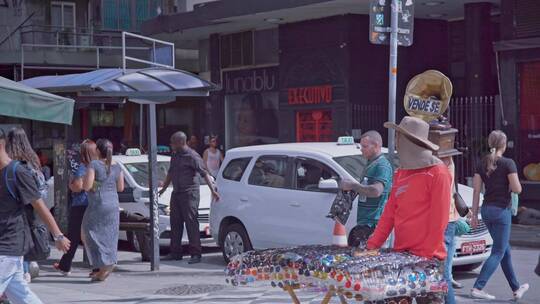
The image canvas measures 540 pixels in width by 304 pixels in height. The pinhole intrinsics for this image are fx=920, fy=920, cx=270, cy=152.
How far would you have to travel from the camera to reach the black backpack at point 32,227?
6.80 metres

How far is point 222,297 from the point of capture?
10469 millimetres

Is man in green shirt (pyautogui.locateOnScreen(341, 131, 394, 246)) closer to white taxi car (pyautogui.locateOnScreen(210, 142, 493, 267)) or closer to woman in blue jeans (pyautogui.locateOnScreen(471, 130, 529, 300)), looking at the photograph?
woman in blue jeans (pyautogui.locateOnScreen(471, 130, 529, 300))

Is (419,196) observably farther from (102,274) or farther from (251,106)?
(251,106)

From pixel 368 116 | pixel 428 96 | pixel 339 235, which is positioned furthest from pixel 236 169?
pixel 368 116

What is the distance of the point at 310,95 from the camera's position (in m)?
22.2

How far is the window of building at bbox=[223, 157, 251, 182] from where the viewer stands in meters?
13.5

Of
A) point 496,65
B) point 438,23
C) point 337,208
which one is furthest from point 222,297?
point 438,23

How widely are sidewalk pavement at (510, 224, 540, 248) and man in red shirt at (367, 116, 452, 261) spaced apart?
946 cm

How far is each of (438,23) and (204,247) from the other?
31.0 feet

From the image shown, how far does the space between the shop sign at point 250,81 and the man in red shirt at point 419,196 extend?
17.1m

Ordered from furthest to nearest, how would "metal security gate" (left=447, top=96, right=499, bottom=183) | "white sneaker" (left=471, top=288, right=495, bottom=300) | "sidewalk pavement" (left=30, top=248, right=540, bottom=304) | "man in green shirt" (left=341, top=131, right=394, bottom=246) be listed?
"metal security gate" (left=447, top=96, right=499, bottom=183) < "sidewalk pavement" (left=30, top=248, right=540, bottom=304) < "white sneaker" (left=471, top=288, right=495, bottom=300) < "man in green shirt" (left=341, top=131, right=394, bottom=246)

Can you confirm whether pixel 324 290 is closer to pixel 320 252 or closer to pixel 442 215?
pixel 320 252

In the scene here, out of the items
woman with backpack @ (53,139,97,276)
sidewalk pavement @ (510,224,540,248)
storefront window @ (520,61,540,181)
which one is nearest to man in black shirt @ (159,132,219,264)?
woman with backpack @ (53,139,97,276)

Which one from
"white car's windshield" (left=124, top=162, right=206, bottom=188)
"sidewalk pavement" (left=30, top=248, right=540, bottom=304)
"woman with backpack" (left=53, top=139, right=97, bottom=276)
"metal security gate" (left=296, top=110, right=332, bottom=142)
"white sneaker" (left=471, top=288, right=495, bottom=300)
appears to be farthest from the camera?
"metal security gate" (left=296, top=110, right=332, bottom=142)
